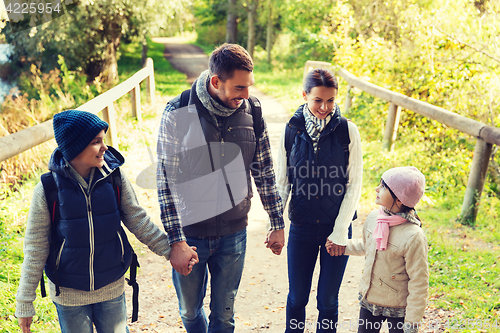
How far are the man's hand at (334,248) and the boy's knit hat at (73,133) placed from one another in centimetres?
160

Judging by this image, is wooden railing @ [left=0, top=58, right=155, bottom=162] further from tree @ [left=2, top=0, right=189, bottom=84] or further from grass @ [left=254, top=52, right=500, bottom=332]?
grass @ [left=254, top=52, right=500, bottom=332]

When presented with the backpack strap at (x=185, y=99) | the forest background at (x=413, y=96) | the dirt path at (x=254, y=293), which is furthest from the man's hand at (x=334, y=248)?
the forest background at (x=413, y=96)

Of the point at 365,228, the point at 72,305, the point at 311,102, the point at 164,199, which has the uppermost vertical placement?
the point at 311,102

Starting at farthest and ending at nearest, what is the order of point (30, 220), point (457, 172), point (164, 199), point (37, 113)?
point (37, 113) < point (457, 172) < point (164, 199) < point (30, 220)

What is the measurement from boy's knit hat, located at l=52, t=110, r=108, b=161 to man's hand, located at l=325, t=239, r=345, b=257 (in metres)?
1.60

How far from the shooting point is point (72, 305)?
7.02 ft

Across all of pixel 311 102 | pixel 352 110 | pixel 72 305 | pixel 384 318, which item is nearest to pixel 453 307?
pixel 384 318

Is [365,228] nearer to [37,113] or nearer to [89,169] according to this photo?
[89,169]

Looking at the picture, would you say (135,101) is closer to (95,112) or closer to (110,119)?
(110,119)

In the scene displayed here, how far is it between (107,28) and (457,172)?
496 inches

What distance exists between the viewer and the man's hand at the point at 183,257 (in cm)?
232

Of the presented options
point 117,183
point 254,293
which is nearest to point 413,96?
point 254,293

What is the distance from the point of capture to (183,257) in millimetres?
2334

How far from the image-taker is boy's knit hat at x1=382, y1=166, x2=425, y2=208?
7.59 feet
